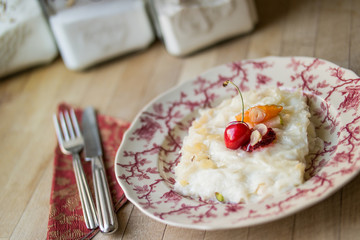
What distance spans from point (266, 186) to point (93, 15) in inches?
46.3

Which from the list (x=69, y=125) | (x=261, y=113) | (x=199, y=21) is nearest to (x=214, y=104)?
(x=261, y=113)

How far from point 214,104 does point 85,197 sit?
1.69ft

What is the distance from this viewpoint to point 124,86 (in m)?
1.88

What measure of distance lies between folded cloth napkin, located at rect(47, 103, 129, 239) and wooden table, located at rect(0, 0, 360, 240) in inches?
2.0

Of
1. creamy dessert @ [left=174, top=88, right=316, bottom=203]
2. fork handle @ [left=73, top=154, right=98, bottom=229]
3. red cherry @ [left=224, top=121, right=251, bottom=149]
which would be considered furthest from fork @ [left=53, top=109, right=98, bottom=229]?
red cherry @ [left=224, top=121, right=251, bottom=149]

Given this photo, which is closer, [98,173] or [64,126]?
[98,173]

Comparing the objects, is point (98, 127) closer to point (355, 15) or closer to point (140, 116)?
point (140, 116)

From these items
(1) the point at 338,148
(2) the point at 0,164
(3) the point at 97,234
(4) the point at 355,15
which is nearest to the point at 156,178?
(3) the point at 97,234

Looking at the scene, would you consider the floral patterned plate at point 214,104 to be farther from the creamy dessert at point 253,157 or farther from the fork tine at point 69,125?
the fork tine at point 69,125

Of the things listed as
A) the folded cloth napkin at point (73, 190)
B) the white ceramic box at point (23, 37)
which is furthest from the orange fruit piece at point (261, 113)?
the white ceramic box at point (23, 37)

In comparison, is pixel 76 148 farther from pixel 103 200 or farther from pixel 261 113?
pixel 261 113

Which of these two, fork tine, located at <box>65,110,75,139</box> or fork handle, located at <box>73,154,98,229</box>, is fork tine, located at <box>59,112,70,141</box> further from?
fork handle, located at <box>73,154,98,229</box>

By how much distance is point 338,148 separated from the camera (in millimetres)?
1057

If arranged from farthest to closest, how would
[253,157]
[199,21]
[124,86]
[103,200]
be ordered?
[124,86], [199,21], [103,200], [253,157]
